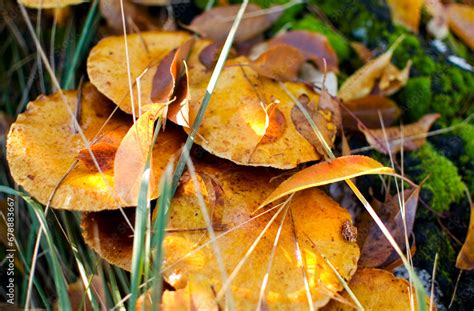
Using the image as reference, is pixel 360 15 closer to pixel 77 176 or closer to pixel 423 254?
pixel 423 254

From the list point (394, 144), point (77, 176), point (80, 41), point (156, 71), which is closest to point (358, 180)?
point (394, 144)

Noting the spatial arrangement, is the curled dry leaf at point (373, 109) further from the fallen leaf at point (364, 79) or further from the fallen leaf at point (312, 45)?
A: the fallen leaf at point (312, 45)

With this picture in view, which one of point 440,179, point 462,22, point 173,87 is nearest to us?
point 173,87

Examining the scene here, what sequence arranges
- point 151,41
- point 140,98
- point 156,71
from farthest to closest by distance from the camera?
1. point 151,41
2. point 156,71
3. point 140,98

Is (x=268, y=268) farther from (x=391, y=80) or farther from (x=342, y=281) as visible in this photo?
(x=391, y=80)

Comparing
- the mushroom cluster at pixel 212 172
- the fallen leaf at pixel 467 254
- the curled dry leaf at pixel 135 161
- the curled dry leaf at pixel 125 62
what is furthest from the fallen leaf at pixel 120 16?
the fallen leaf at pixel 467 254

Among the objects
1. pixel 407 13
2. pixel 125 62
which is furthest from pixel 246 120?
pixel 407 13

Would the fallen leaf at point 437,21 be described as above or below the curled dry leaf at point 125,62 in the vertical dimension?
below
